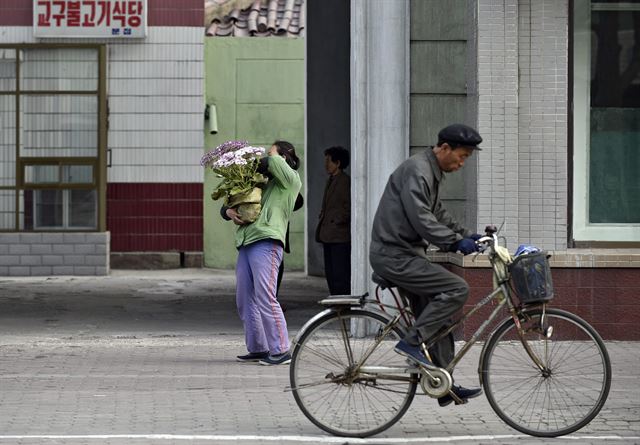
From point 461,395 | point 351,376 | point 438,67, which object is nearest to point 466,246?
point 461,395

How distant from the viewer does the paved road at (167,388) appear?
7.78 m

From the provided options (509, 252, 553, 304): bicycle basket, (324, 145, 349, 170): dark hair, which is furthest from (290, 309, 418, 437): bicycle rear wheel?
(324, 145, 349, 170): dark hair

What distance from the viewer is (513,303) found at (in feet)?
25.3

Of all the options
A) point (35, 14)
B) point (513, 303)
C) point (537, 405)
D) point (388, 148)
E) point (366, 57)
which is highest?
point (35, 14)

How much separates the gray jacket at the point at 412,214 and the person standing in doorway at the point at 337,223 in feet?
22.9

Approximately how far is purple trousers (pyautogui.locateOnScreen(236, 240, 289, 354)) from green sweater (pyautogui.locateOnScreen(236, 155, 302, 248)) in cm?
7

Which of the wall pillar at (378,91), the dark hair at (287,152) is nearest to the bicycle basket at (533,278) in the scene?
the dark hair at (287,152)

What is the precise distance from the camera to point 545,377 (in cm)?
773

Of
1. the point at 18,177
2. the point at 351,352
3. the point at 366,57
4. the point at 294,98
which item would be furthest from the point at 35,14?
the point at 351,352

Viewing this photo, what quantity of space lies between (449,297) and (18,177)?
13529 mm

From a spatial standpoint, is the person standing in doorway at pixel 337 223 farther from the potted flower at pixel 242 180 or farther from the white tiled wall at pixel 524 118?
the potted flower at pixel 242 180

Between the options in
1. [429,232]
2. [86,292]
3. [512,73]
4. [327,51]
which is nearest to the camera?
[429,232]

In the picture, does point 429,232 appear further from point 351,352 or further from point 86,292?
point 86,292

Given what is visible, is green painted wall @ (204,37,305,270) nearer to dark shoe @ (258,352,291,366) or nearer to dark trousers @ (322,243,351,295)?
dark trousers @ (322,243,351,295)
